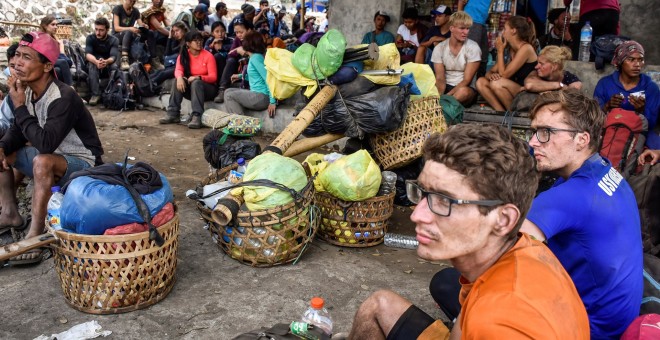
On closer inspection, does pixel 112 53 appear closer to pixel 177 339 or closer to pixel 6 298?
pixel 6 298

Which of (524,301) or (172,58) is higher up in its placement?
(524,301)

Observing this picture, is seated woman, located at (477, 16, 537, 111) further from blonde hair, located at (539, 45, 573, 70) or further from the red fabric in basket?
the red fabric in basket

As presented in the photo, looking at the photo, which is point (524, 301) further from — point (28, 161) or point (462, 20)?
point (462, 20)

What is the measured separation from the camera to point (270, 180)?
3.55m

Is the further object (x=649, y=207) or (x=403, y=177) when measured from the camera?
(x=403, y=177)

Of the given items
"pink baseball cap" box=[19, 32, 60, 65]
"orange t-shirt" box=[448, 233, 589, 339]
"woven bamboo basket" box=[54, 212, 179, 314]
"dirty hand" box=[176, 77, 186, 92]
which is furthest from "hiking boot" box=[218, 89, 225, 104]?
"orange t-shirt" box=[448, 233, 589, 339]

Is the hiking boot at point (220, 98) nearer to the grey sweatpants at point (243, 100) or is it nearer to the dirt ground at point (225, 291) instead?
the grey sweatpants at point (243, 100)

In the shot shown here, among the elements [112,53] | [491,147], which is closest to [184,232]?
[491,147]

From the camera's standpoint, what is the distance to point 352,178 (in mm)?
3904

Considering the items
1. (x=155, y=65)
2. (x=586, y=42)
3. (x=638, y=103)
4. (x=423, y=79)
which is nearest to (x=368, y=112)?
(x=423, y=79)

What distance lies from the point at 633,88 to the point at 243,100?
5156 mm

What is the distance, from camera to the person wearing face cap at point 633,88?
5148 millimetres

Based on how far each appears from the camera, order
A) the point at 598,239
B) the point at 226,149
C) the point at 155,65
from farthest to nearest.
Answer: the point at 155,65, the point at 226,149, the point at 598,239

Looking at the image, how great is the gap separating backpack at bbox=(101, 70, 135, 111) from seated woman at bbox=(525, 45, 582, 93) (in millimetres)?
6893
